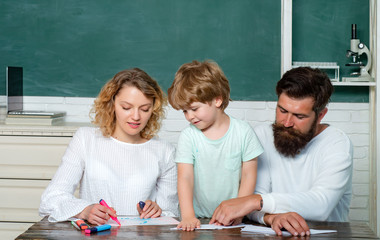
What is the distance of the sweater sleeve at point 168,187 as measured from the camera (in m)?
2.22

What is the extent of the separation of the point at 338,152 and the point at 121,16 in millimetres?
1994

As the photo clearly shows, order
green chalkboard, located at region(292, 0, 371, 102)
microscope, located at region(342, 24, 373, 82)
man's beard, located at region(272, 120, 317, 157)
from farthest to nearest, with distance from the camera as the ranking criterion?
green chalkboard, located at region(292, 0, 371, 102)
microscope, located at region(342, 24, 373, 82)
man's beard, located at region(272, 120, 317, 157)

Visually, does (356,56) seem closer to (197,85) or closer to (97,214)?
(197,85)

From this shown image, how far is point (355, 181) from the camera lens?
137 inches

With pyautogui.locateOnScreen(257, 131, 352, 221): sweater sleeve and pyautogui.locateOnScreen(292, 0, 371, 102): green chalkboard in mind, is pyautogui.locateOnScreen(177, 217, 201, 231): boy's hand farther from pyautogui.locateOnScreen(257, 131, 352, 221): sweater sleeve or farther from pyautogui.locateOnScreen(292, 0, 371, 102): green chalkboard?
pyautogui.locateOnScreen(292, 0, 371, 102): green chalkboard

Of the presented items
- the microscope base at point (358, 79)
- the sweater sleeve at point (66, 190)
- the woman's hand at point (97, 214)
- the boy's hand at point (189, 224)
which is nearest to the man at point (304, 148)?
the boy's hand at point (189, 224)

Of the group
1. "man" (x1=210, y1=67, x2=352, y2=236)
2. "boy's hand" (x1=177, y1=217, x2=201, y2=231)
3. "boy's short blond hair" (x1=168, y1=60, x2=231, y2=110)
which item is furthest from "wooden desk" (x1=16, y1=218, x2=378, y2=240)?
"boy's short blond hair" (x1=168, y1=60, x2=231, y2=110)

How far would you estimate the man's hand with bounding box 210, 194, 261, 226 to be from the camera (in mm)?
1747

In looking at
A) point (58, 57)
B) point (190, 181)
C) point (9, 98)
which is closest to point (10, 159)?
point (9, 98)

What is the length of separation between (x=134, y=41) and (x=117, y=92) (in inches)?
55.0

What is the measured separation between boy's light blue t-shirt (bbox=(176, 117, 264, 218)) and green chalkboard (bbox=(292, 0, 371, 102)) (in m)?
1.56

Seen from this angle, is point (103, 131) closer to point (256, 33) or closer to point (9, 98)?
point (9, 98)

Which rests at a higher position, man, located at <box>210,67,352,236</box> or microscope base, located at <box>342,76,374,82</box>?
microscope base, located at <box>342,76,374,82</box>

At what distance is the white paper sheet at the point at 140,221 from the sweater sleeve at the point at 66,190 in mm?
137
